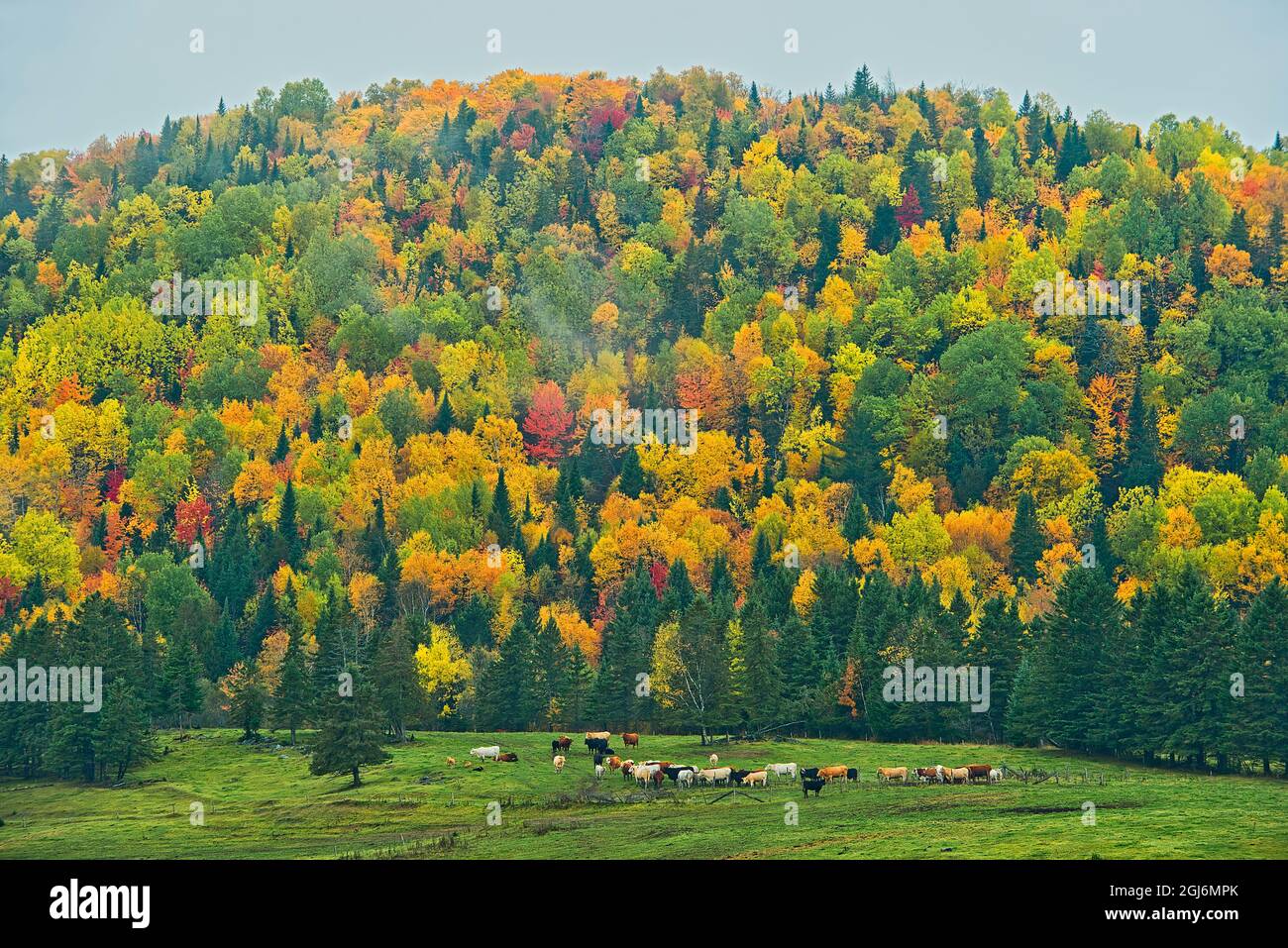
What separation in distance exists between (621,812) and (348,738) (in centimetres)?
2238

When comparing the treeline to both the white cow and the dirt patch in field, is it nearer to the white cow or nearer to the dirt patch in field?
the dirt patch in field

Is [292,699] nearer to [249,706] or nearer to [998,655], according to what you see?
[249,706]

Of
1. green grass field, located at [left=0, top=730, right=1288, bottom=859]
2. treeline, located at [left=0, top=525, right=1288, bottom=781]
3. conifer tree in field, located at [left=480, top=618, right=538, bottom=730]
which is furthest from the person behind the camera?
conifer tree in field, located at [left=480, top=618, right=538, bottom=730]

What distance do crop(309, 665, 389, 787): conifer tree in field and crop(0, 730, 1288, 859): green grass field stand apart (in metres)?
1.14

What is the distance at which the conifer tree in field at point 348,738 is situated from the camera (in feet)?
378

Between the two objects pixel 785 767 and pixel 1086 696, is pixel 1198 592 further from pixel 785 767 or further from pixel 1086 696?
pixel 785 767

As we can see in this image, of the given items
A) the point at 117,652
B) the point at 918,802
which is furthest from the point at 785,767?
the point at 117,652

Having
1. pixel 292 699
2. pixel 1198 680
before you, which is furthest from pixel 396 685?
pixel 1198 680

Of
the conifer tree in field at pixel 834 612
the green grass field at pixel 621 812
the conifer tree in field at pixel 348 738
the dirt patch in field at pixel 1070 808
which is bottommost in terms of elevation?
the green grass field at pixel 621 812

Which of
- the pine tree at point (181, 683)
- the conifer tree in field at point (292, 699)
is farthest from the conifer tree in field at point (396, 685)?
the pine tree at point (181, 683)

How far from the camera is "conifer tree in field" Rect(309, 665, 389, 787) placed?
4530 inches

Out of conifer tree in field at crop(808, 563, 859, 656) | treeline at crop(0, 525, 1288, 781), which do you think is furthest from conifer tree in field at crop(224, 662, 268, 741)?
conifer tree in field at crop(808, 563, 859, 656)

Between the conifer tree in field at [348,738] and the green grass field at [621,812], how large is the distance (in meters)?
1.14
